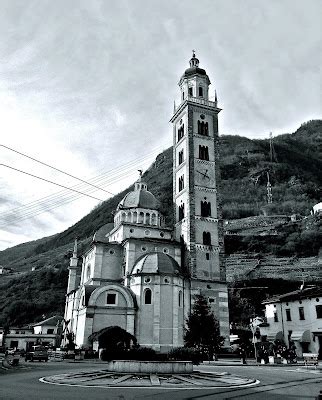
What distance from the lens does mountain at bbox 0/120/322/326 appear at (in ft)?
327

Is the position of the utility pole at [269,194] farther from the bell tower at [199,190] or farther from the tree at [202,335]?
the tree at [202,335]

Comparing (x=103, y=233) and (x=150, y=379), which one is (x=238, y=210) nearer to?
(x=103, y=233)

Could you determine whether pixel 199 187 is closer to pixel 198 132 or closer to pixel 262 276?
pixel 198 132

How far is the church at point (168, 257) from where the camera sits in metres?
39.6

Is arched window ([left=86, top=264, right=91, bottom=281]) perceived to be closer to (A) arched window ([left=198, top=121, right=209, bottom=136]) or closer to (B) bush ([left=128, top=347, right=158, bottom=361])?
(A) arched window ([left=198, top=121, right=209, bottom=136])

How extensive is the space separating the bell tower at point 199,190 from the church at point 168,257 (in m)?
0.11

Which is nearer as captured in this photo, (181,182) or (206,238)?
(206,238)

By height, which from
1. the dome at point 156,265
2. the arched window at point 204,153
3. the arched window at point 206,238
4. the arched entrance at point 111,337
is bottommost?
the arched entrance at point 111,337

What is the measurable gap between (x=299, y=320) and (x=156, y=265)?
16.3 metres

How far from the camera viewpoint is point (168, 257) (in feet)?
140

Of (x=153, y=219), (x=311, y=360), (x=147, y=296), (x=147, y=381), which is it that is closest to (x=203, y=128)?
(x=153, y=219)

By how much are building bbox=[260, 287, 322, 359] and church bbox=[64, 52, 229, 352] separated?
6616mm

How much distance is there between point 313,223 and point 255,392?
103384 mm

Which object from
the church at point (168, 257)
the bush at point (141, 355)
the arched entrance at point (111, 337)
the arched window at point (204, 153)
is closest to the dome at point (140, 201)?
the church at point (168, 257)
